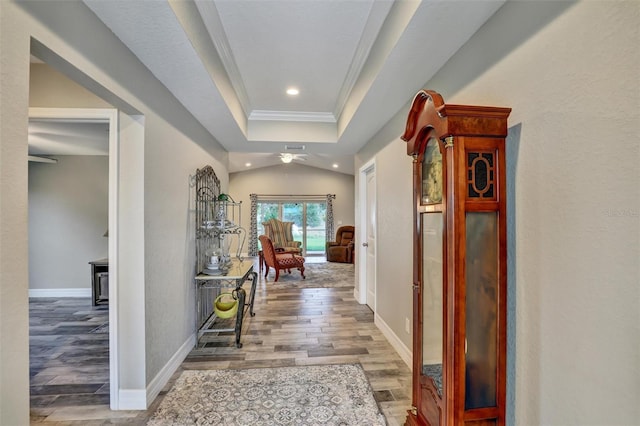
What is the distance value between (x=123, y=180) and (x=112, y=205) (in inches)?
7.5

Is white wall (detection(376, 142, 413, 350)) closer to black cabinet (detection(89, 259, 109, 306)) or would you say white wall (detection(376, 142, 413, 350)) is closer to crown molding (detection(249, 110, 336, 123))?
crown molding (detection(249, 110, 336, 123))

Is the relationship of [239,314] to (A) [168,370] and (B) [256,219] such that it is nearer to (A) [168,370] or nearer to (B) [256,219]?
(A) [168,370]

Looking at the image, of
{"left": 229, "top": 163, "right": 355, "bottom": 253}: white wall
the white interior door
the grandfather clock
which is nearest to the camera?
the grandfather clock

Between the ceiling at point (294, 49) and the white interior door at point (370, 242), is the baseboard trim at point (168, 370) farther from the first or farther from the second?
the white interior door at point (370, 242)

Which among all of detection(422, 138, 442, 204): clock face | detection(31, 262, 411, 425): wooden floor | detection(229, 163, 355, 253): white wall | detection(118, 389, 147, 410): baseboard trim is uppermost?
detection(229, 163, 355, 253): white wall

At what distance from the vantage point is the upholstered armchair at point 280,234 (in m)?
8.09

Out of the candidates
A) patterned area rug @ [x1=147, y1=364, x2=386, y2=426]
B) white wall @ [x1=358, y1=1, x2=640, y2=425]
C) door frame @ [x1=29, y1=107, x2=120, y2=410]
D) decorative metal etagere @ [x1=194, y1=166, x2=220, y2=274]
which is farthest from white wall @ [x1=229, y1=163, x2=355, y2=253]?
white wall @ [x1=358, y1=1, x2=640, y2=425]

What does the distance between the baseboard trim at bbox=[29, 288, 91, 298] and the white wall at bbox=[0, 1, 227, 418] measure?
10.3 feet

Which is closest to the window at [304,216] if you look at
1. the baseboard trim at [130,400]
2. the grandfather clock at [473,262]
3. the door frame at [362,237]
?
the door frame at [362,237]

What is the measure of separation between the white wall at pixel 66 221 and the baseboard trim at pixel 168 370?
3.03 meters

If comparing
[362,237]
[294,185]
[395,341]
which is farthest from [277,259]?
[294,185]

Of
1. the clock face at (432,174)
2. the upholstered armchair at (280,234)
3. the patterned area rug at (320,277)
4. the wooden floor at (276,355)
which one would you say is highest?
the clock face at (432,174)

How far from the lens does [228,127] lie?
351 cm

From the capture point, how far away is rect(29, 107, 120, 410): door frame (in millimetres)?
2039
